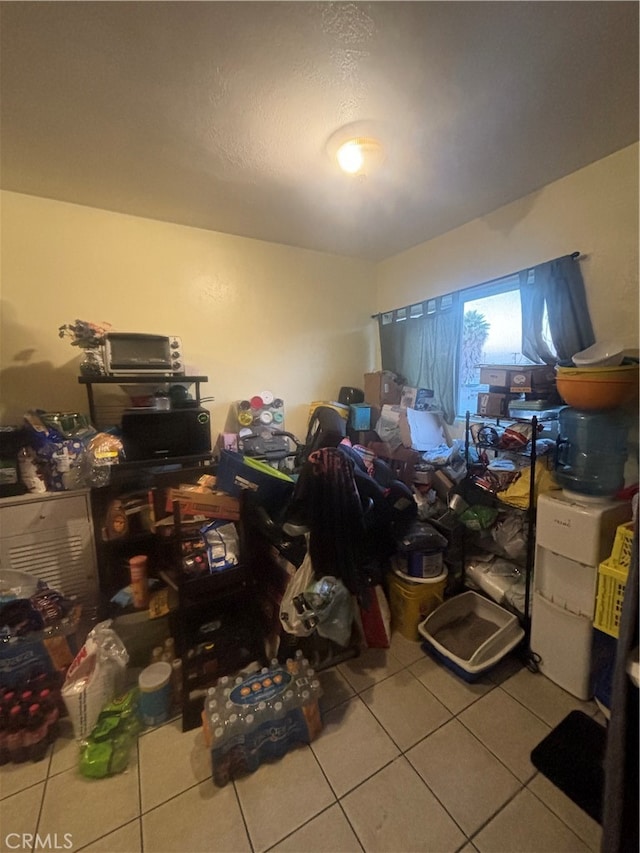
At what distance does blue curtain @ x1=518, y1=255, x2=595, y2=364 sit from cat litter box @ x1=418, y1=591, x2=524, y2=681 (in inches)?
55.3

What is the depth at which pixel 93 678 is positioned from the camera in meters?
1.31

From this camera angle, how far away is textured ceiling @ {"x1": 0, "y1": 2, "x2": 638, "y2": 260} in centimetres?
100

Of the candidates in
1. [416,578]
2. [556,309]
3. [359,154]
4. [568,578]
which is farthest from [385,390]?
[568,578]

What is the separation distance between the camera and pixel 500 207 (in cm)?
205

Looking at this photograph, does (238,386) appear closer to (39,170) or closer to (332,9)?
(39,170)

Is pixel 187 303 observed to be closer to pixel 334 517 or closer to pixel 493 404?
pixel 334 517

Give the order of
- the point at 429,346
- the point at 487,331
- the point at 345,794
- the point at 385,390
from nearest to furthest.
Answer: the point at 345,794 < the point at 487,331 < the point at 429,346 < the point at 385,390

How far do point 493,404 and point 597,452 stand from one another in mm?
515

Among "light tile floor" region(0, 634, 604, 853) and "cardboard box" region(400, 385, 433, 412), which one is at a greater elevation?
"cardboard box" region(400, 385, 433, 412)

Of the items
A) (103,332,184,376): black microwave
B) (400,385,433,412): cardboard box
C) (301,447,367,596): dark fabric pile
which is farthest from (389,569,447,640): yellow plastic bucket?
(103,332,184,376): black microwave

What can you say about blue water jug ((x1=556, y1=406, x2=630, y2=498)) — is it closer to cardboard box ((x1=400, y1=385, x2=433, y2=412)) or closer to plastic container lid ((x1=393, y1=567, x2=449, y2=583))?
plastic container lid ((x1=393, y1=567, x2=449, y2=583))

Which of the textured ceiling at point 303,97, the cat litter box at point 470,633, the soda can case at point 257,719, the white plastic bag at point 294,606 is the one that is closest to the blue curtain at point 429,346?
the textured ceiling at point 303,97

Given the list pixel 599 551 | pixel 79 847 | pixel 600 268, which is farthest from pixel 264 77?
pixel 79 847

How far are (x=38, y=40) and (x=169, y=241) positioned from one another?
1.19 metres
